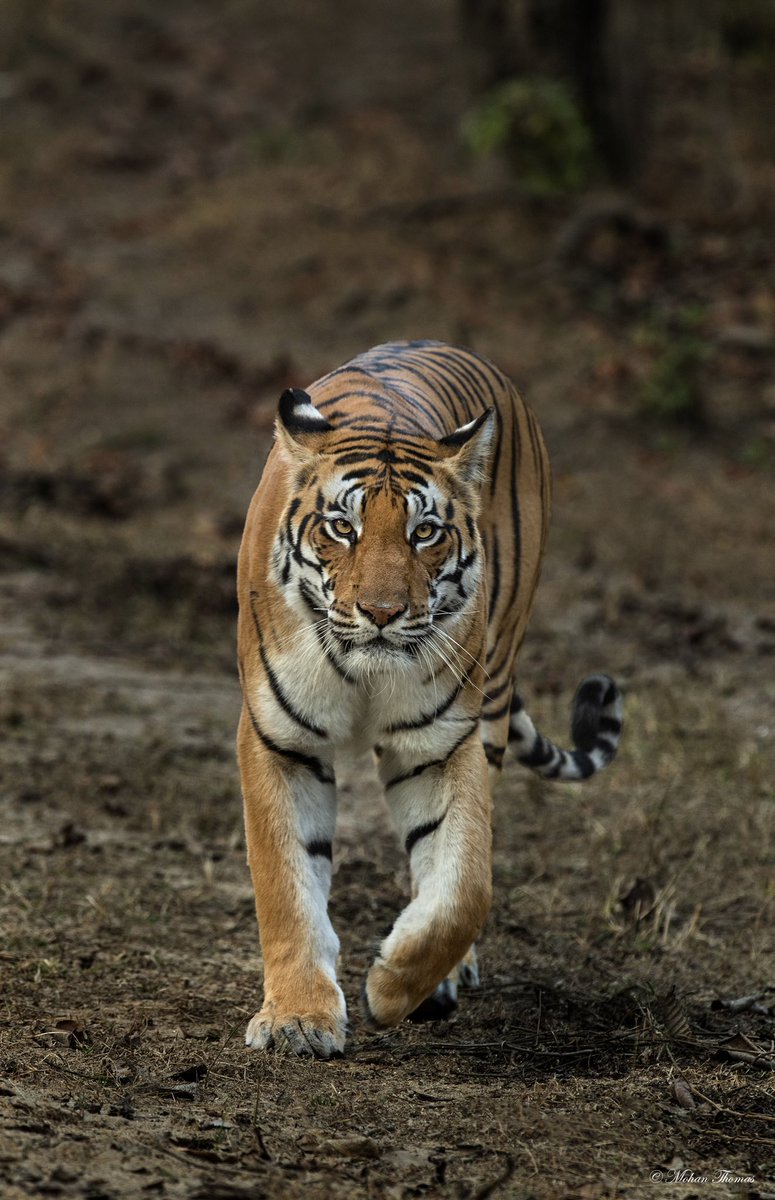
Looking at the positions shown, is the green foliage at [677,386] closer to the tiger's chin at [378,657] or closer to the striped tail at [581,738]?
the striped tail at [581,738]

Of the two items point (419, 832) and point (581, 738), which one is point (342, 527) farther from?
point (581, 738)

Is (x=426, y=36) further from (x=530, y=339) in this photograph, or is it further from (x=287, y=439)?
(x=287, y=439)

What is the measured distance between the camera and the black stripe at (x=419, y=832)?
3.77m

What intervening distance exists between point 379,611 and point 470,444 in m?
0.56

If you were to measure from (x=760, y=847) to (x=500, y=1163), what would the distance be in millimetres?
2445

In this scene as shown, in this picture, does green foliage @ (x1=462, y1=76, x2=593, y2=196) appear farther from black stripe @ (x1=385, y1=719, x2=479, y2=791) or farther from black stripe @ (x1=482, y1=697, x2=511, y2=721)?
black stripe @ (x1=385, y1=719, x2=479, y2=791)

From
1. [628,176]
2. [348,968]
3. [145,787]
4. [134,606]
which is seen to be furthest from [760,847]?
[628,176]

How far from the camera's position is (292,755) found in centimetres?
379

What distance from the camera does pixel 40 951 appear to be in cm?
415

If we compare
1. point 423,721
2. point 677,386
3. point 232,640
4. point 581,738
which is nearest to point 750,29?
point 677,386

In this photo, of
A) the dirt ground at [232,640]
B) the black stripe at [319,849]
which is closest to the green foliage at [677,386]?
the dirt ground at [232,640]

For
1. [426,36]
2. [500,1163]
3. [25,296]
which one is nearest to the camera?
[500,1163]

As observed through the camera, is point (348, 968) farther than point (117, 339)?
No

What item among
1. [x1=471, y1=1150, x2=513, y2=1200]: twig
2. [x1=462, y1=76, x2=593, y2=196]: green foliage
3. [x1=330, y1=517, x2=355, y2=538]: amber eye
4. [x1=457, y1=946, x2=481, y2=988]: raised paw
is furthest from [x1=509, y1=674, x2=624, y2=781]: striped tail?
[x1=462, y1=76, x2=593, y2=196]: green foliage
